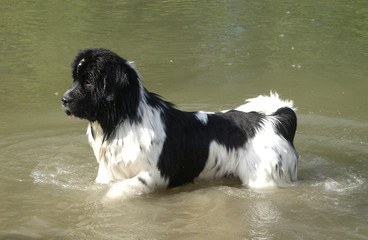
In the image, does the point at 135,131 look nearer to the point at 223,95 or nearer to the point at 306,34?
the point at 223,95

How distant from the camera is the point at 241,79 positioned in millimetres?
9797

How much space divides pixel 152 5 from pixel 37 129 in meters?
10.5

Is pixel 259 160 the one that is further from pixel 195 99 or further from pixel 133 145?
pixel 195 99

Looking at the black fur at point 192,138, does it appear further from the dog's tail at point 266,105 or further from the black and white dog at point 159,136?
the dog's tail at point 266,105

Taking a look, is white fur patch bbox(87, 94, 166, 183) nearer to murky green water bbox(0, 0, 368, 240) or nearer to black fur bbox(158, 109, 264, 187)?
black fur bbox(158, 109, 264, 187)

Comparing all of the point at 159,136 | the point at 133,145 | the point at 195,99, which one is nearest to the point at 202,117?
the point at 159,136

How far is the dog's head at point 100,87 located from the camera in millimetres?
5074

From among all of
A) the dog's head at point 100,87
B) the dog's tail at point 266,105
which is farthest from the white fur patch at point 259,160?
the dog's head at point 100,87

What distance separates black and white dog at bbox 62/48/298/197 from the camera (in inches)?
202

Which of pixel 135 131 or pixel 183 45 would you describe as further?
pixel 183 45

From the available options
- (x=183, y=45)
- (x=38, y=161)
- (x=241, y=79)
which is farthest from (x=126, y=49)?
(x=38, y=161)

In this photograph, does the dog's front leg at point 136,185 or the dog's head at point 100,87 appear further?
the dog's front leg at point 136,185

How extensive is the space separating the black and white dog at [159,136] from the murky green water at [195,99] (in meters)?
0.20

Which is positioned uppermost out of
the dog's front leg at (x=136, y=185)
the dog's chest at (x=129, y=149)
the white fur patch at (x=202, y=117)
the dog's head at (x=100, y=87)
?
the dog's head at (x=100, y=87)
